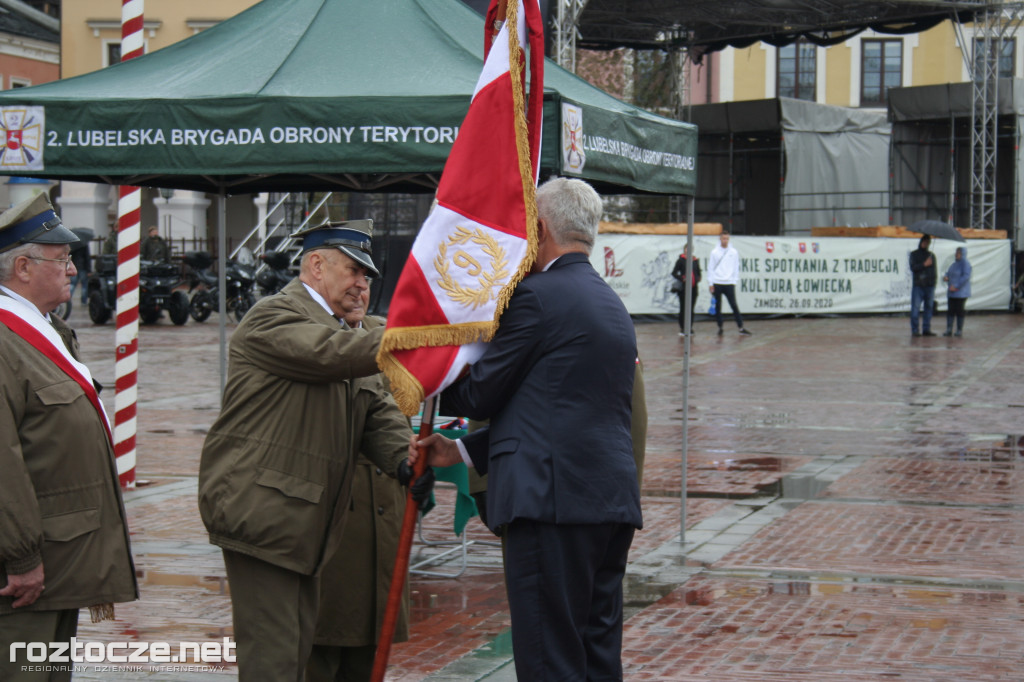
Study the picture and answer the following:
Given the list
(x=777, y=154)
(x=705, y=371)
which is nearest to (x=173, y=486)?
(x=705, y=371)

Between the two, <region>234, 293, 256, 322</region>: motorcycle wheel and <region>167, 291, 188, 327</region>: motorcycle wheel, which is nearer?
<region>234, 293, 256, 322</region>: motorcycle wheel

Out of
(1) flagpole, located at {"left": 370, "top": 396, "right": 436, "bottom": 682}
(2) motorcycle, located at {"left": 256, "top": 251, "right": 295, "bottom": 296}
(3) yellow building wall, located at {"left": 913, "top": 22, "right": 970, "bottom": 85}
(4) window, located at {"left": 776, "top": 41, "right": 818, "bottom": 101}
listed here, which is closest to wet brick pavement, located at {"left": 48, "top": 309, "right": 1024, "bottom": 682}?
(1) flagpole, located at {"left": 370, "top": 396, "right": 436, "bottom": 682}

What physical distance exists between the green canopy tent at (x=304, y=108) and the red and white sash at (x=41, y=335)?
2.29 m

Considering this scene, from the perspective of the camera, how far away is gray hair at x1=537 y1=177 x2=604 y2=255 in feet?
12.5

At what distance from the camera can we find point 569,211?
3.79 m

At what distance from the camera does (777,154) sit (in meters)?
38.6

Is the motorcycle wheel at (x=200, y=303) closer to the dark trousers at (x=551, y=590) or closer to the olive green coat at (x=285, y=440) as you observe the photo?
the olive green coat at (x=285, y=440)

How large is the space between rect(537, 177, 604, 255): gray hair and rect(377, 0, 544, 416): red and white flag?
0.05m

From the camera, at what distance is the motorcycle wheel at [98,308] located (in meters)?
24.9

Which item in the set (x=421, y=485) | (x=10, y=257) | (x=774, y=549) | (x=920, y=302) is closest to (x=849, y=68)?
(x=920, y=302)

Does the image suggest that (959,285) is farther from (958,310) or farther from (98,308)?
(98,308)

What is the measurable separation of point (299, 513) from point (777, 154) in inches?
1427

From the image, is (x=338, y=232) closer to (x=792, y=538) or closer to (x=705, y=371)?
(x=792, y=538)

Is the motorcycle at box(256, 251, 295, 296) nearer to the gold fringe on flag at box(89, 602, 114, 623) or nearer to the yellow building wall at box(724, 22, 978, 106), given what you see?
the gold fringe on flag at box(89, 602, 114, 623)
